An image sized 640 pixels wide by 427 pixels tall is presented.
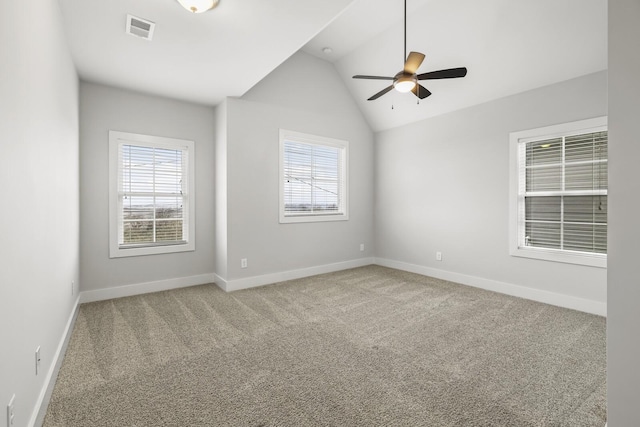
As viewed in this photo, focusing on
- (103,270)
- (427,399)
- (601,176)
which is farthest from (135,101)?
(601,176)

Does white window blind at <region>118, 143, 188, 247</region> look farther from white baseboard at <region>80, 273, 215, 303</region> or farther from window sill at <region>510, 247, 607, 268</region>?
window sill at <region>510, 247, 607, 268</region>

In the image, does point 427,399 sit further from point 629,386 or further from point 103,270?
point 103,270

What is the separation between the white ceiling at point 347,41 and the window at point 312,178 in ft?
4.16

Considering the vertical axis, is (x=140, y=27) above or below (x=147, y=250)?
above

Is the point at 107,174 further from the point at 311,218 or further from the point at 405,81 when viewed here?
the point at 405,81

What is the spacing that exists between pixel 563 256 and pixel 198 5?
458 centimetres

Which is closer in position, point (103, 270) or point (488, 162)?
point (103, 270)

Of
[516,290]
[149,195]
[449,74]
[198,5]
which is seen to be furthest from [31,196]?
[516,290]

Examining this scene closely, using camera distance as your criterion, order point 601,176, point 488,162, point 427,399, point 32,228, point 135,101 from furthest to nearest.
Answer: point 488,162, point 135,101, point 601,176, point 427,399, point 32,228

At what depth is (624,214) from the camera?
1.34 m

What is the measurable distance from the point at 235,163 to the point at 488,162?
11.8 ft

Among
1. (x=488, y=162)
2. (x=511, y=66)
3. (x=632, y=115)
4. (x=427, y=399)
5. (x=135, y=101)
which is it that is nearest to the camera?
(x=632, y=115)

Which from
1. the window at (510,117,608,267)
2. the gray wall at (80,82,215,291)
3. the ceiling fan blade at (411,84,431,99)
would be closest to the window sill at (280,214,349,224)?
the gray wall at (80,82,215,291)

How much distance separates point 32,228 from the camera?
1.64 meters
